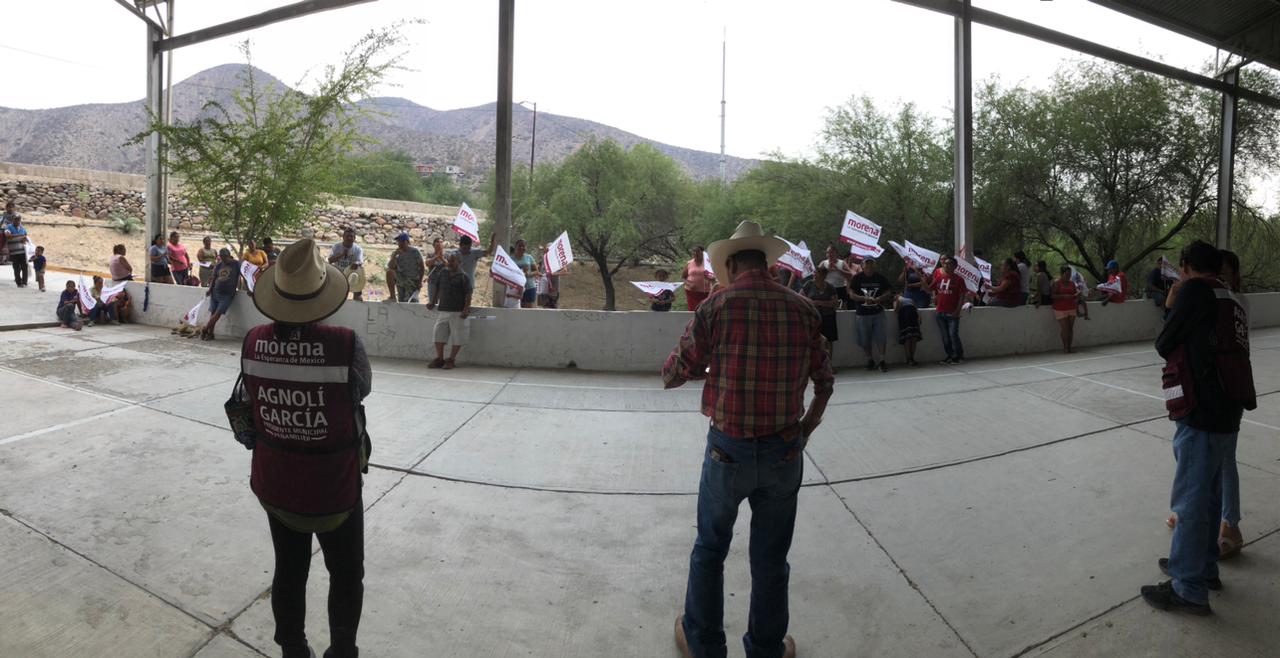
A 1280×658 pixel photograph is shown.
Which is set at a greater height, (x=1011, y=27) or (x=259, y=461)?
(x=1011, y=27)

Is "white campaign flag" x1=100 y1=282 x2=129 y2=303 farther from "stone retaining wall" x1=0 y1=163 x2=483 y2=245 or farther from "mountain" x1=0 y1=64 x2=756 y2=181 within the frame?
"stone retaining wall" x1=0 y1=163 x2=483 y2=245

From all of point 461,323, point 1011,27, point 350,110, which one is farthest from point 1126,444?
point 350,110

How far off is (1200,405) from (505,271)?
26.4ft

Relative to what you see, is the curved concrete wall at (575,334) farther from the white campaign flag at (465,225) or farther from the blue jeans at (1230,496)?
the blue jeans at (1230,496)

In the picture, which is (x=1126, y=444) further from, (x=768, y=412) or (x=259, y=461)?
(x=259, y=461)


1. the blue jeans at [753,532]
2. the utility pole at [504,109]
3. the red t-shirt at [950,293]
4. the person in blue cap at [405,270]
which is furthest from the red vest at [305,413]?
the red t-shirt at [950,293]

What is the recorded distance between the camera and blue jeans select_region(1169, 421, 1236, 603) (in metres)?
3.30

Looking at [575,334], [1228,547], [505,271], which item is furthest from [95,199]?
[1228,547]

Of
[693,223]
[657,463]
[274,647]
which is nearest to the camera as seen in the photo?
[274,647]

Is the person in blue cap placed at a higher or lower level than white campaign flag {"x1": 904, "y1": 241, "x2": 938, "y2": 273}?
lower

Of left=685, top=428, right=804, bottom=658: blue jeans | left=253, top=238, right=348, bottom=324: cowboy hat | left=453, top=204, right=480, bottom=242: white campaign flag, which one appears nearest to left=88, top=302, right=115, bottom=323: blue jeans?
left=453, top=204, right=480, bottom=242: white campaign flag

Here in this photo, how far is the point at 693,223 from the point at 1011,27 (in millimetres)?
21220

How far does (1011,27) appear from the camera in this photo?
1327cm

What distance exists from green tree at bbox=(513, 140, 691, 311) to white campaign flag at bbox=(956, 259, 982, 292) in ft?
77.1
